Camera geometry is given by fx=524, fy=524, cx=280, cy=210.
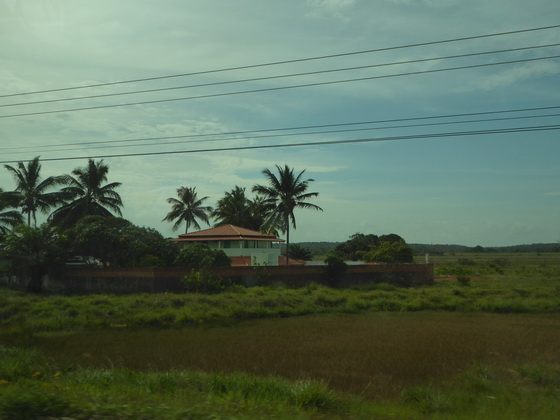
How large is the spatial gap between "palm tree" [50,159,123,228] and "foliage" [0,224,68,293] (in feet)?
25.1

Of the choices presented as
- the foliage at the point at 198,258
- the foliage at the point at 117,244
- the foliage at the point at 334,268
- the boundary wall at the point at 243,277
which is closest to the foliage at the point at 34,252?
the boundary wall at the point at 243,277

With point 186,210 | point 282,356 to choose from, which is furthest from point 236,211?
point 282,356

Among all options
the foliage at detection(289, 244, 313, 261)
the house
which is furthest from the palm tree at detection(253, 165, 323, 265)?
the foliage at detection(289, 244, 313, 261)

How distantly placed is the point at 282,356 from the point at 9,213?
31693 millimetres

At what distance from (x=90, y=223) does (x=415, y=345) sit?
82.0 feet

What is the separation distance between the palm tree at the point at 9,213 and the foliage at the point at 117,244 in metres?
7.85

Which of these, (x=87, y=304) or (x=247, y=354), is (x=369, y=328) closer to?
(x=247, y=354)

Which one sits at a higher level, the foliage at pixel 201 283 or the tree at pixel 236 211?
the tree at pixel 236 211

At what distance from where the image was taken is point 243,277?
3169 cm

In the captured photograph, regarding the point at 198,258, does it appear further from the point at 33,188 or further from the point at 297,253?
the point at 297,253

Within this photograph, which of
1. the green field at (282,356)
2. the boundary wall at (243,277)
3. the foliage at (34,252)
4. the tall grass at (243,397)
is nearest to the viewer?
the tall grass at (243,397)

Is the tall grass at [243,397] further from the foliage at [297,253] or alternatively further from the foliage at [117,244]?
the foliage at [297,253]

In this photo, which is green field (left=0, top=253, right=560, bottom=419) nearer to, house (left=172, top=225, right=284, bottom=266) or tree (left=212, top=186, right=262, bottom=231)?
house (left=172, top=225, right=284, bottom=266)

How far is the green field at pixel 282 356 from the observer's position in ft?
24.2
